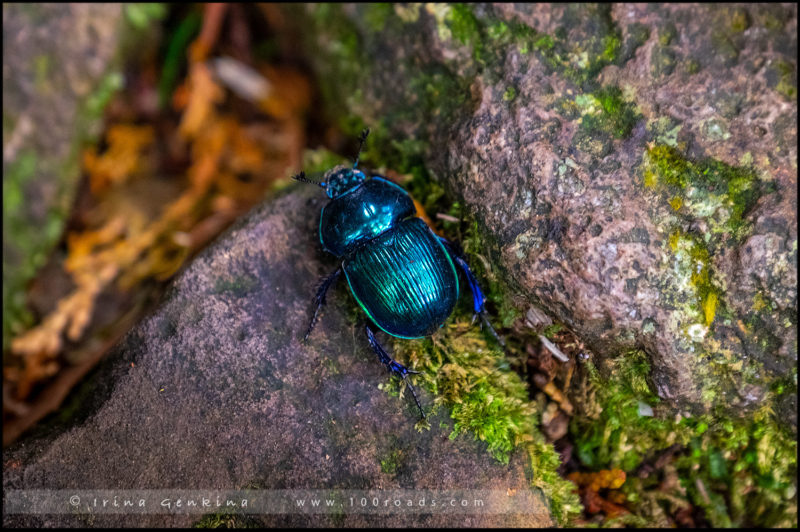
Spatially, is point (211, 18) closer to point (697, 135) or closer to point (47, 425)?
point (47, 425)

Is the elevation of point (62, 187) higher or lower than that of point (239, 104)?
lower

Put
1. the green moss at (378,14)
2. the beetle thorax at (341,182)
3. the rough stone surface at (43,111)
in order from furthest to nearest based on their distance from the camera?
the rough stone surface at (43,111), the green moss at (378,14), the beetle thorax at (341,182)

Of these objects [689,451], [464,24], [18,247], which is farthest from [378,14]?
[689,451]

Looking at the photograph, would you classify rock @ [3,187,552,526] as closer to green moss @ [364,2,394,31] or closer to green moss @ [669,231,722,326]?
green moss @ [669,231,722,326]

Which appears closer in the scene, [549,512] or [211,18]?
[549,512]

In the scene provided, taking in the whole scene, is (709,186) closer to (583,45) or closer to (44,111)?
(583,45)

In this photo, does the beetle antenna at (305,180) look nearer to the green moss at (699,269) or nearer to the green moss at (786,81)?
the green moss at (699,269)

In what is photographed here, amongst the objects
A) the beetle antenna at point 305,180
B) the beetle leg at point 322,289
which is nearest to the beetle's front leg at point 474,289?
the beetle leg at point 322,289

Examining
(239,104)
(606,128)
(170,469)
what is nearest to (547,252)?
(606,128)
